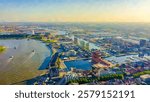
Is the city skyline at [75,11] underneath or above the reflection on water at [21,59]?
above

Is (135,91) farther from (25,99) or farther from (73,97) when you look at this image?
(25,99)

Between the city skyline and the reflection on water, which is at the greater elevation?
the city skyline

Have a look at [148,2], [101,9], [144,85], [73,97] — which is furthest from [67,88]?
[148,2]

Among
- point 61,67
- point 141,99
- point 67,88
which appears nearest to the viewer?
point 141,99

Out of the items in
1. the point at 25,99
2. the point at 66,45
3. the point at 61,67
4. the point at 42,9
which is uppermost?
the point at 42,9
